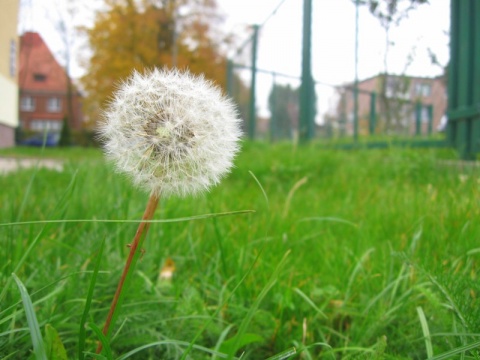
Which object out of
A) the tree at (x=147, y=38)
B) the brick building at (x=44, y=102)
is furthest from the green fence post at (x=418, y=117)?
the brick building at (x=44, y=102)

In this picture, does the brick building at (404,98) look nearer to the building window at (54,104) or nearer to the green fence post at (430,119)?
the green fence post at (430,119)

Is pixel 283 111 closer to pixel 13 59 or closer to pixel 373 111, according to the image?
pixel 373 111

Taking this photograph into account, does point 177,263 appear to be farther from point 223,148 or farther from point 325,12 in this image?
point 325,12

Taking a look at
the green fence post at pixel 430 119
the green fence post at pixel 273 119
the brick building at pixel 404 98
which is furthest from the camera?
the green fence post at pixel 273 119

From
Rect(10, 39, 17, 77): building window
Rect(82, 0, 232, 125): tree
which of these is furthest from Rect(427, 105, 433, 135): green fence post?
Rect(82, 0, 232, 125): tree

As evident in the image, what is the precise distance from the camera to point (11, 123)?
66.6 ft

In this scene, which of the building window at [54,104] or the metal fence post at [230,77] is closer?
the metal fence post at [230,77]

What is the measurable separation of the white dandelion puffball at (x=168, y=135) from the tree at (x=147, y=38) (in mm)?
25044

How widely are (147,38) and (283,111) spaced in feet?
67.3

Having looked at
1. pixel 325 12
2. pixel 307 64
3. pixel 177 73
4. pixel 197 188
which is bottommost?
pixel 197 188

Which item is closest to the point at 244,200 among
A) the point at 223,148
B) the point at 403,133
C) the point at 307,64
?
the point at 223,148

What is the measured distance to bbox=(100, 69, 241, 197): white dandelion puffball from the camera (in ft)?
2.94

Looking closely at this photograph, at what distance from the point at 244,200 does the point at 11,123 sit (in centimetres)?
1987

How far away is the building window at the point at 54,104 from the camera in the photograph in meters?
58.2
